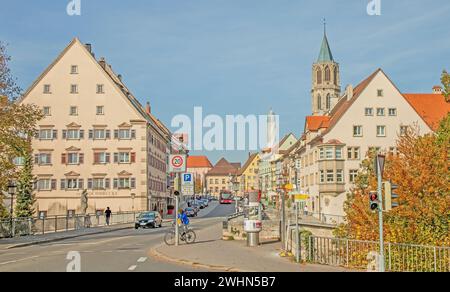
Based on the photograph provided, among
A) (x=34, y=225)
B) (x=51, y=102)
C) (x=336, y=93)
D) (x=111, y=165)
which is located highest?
(x=336, y=93)

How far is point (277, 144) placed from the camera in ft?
481

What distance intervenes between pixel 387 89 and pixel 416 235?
44202mm

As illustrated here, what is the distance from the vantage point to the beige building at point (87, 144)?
68438mm

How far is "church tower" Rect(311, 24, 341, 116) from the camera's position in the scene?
140m

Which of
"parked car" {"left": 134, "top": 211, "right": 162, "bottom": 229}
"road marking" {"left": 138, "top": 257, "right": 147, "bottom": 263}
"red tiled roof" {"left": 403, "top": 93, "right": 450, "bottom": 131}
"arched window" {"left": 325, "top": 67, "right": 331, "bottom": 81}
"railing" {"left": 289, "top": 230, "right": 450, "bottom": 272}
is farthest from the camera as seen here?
"arched window" {"left": 325, "top": 67, "right": 331, "bottom": 81}

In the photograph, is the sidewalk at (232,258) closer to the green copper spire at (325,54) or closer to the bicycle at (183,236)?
the bicycle at (183,236)

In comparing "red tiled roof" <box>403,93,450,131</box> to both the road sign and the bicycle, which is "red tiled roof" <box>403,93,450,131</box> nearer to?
the bicycle

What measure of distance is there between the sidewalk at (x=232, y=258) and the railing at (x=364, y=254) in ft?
3.01

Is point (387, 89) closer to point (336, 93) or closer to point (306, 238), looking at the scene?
point (306, 238)

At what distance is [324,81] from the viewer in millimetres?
141750

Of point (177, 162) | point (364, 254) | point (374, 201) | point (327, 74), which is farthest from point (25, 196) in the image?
point (327, 74)

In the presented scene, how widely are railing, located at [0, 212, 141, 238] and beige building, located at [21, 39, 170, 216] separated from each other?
8308mm

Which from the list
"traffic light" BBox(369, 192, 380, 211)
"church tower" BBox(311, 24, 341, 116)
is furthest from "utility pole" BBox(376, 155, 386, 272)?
"church tower" BBox(311, 24, 341, 116)
